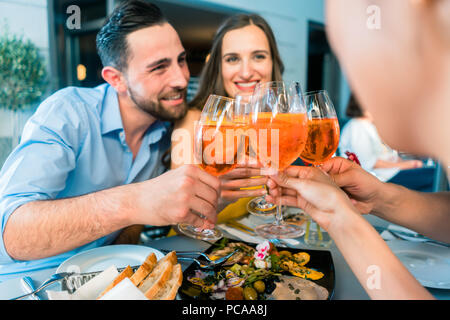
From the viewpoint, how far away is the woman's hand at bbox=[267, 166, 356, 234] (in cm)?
69

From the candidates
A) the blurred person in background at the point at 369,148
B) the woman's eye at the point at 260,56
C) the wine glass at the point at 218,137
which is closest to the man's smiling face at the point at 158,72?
the woman's eye at the point at 260,56

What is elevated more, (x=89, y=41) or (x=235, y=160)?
(x=89, y=41)

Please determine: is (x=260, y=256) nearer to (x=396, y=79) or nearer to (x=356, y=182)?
(x=356, y=182)

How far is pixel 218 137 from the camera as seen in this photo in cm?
85

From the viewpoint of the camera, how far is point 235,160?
34.3 inches

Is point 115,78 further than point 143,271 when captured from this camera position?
Yes

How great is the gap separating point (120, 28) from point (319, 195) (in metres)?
1.17

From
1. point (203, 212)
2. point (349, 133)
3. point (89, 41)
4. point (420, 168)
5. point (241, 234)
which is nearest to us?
point (203, 212)

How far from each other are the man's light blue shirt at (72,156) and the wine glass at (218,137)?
2.17 feet

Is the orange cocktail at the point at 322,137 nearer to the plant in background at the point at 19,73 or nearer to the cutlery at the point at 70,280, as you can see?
the cutlery at the point at 70,280

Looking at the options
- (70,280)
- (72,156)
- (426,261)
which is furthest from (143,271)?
(426,261)
